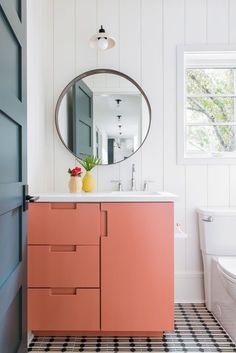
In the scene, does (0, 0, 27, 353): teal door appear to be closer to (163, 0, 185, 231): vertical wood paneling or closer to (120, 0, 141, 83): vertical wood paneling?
(120, 0, 141, 83): vertical wood paneling

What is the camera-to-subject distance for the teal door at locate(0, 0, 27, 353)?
98 cm

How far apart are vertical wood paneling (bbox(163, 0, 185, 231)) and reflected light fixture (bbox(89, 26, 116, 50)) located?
17.5 inches

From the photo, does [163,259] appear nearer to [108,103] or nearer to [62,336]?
[62,336]

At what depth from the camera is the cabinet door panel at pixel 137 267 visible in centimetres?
171

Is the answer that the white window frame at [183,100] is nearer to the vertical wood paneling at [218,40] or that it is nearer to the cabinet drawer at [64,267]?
the vertical wood paneling at [218,40]

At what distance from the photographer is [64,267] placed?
171 centimetres

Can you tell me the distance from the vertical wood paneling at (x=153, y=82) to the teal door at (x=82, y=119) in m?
0.42

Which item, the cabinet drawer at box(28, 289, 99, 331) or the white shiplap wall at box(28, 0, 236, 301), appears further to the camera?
the white shiplap wall at box(28, 0, 236, 301)

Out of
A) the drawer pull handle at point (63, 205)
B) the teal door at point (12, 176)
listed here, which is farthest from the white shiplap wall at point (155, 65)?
the teal door at point (12, 176)

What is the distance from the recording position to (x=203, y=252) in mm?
2111

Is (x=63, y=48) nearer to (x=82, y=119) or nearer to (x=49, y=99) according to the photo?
(x=49, y=99)

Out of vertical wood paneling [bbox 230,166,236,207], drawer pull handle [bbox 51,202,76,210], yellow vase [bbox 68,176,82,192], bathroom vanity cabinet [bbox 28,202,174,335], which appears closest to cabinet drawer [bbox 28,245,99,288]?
bathroom vanity cabinet [bbox 28,202,174,335]

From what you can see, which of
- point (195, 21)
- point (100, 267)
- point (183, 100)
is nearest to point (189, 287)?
point (100, 267)

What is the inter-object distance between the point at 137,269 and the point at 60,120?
121 cm
